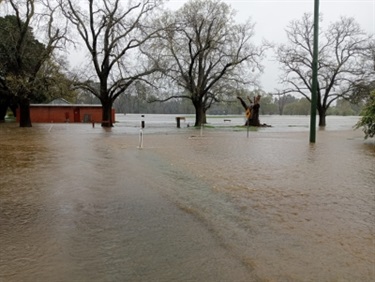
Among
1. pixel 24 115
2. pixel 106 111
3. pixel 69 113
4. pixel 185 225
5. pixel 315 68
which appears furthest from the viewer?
pixel 69 113

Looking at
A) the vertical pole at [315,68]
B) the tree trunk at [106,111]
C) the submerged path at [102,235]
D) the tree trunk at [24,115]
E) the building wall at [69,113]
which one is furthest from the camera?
the building wall at [69,113]

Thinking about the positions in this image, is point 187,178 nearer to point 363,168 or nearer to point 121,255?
point 121,255

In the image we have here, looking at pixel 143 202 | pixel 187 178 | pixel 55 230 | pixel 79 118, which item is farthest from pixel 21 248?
pixel 79 118

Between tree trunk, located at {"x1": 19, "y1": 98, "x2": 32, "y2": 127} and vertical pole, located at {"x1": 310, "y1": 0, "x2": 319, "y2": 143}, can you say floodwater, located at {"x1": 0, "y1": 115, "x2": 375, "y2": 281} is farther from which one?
tree trunk, located at {"x1": 19, "y1": 98, "x2": 32, "y2": 127}

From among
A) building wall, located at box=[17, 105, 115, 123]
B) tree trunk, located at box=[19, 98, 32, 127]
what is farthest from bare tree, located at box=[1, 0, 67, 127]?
building wall, located at box=[17, 105, 115, 123]

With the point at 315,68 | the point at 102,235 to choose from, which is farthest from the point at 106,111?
the point at 102,235

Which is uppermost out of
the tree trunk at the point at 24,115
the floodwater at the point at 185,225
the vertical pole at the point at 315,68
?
the vertical pole at the point at 315,68

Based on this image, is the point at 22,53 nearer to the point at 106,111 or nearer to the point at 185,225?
the point at 106,111

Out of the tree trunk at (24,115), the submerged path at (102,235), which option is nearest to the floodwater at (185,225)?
the submerged path at (102,235)

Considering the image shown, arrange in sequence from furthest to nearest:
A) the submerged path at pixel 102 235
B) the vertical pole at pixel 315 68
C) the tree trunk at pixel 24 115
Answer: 1. the tree trunk at pixel 24 115
2. the vertical pole at pixel 315 68
3. the submerged path at pixel 102 235

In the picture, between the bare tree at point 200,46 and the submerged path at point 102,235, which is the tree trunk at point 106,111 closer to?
the bare tree at point 200,46

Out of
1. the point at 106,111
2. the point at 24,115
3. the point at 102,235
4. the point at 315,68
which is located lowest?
the point at 102,235

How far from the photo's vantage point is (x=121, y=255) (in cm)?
383

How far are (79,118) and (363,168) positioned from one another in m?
47.2
